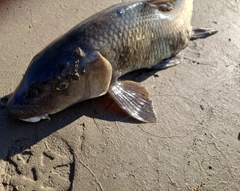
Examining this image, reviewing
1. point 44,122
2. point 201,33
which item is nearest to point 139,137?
point 44,122

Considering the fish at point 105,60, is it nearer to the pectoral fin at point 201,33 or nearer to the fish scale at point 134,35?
the fish scale at point 134,35

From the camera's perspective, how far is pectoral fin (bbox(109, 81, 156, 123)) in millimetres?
3664

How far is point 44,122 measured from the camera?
352cm

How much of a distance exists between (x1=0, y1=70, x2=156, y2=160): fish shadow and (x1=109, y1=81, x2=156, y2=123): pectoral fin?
82 millimetres

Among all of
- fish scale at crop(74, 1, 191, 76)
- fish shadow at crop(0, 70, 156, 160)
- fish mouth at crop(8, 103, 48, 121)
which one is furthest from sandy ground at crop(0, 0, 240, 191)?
fish scale at crop(74, 1, 191, 76)

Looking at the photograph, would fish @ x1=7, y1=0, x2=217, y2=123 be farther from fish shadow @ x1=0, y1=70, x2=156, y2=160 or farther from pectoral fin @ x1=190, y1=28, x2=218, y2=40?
pectoral fin @ x1=190, y1=28, x2=218, y2=40

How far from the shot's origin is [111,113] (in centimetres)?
370

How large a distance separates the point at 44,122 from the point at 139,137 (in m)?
1.05

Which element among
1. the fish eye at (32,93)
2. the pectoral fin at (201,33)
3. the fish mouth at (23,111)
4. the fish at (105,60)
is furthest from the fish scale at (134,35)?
the fish mouth at (23,111)

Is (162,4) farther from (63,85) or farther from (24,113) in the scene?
(24,113)

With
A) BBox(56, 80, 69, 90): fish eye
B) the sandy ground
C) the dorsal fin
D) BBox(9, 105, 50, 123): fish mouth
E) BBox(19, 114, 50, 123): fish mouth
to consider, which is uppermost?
the dorsal fin

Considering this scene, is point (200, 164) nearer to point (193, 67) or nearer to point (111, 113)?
point (111, 113)

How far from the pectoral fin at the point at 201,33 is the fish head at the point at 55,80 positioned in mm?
1933

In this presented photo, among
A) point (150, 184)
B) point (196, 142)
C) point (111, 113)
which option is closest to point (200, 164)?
point (196, 142)
